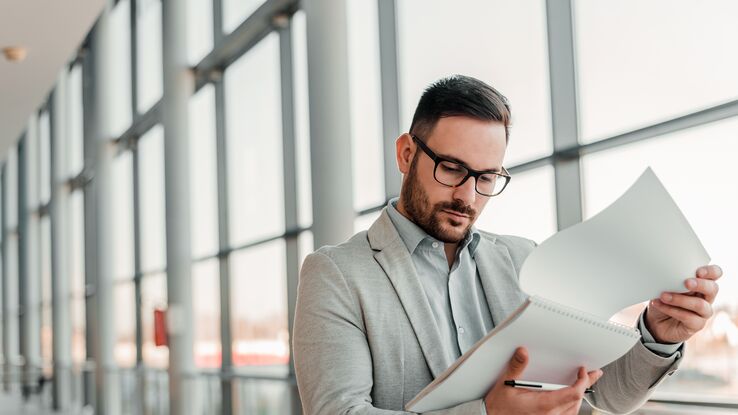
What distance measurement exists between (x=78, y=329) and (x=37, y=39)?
6.01 m

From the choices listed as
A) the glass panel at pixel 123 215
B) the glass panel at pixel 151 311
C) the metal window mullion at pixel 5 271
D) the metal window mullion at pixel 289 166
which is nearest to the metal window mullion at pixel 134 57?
the glass panel at pixel 123 215

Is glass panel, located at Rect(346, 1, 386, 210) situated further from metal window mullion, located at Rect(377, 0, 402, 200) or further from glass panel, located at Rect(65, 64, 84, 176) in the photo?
glass panel, located at Rect(65, 64, 84, 176)

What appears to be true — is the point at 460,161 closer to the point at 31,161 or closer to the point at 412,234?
the point at 412,234

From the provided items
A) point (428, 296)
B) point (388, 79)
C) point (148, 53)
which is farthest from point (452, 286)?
point (148, 53)

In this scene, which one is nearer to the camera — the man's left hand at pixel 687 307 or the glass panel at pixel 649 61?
the man's left hand at pixel 687 307

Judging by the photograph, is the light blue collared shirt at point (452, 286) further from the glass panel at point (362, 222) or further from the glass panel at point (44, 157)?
the glass panel at point (44, 157)

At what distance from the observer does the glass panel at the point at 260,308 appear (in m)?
6.47

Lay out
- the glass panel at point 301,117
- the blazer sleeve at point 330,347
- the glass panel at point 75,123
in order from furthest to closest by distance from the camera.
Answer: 1. the glass panel at point 75,123
2. the glass panel at point 301,117
3. the blazer sleeve at point 330,347

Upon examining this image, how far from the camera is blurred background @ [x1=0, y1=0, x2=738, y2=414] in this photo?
3199mm

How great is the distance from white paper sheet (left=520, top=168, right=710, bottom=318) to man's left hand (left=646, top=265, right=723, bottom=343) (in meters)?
0.02

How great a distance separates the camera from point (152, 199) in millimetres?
9680

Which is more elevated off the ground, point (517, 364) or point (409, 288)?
point (409, 288)

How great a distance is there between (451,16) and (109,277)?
286 inches

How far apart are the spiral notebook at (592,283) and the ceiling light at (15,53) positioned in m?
7.13
